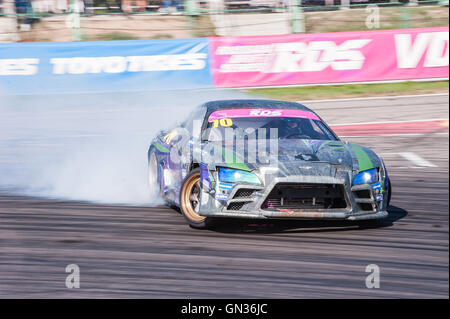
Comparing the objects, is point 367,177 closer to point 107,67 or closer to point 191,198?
point 191,198

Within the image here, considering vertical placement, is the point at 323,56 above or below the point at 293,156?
below

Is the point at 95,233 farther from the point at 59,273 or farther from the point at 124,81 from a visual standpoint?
the point at 124,81

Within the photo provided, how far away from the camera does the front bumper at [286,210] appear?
5926 mm

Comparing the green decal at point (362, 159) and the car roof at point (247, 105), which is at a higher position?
the car roof at point (247, 105)

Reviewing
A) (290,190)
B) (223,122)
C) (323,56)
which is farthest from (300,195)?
(323,56)

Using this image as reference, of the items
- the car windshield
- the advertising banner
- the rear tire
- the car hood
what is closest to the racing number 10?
the car windshield

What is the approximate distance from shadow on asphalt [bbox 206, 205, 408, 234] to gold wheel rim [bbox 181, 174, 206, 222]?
10.1 inches

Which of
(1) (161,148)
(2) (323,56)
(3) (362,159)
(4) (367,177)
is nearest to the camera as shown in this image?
(4) (367,177)

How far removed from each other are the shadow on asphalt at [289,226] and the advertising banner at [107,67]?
32.1 feet

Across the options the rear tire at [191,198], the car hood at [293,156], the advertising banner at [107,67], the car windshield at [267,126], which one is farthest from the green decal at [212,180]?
the advertising banner at [107,67]

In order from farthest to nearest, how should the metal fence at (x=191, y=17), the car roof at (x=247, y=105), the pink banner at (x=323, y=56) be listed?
the metal fence at (x=191, y=17) < the pink banner at (x=323, y=56) < the car roof at (x=247, y=105)

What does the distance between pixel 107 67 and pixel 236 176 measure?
10561mm

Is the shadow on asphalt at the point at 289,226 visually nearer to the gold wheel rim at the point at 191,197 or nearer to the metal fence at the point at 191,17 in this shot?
the gold wheel rim at the point at 191,197

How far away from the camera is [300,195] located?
595 cm
